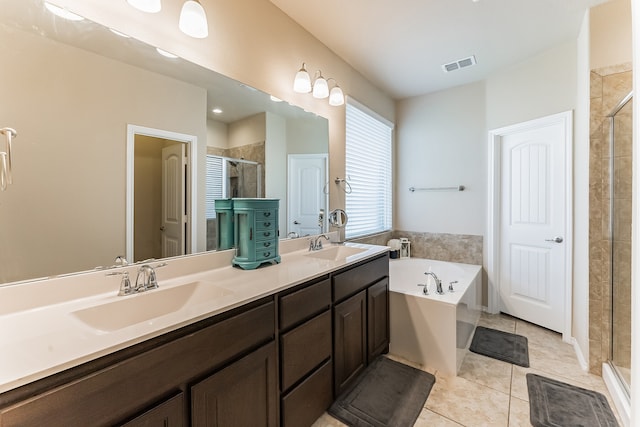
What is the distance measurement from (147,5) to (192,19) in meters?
0.19

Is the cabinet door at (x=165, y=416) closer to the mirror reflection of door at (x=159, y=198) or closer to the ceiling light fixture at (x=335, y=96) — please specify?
the mirror reflection of door at (x=159, y=198)

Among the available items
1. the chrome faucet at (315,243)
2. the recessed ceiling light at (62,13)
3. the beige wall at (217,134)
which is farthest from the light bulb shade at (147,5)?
the chrome faucet at (315,243)

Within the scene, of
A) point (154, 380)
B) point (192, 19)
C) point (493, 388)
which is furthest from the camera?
point (493, 388)

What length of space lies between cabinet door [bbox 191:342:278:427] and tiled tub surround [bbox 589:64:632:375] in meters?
2.33

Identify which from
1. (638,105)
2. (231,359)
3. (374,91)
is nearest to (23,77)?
(231,359)

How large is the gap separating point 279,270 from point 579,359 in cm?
250

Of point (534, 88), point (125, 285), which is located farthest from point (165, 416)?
point (534, 88)

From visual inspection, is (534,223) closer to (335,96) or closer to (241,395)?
(335,96)

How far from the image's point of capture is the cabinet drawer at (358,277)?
1.68 metres

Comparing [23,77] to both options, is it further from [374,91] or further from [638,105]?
[374,91]

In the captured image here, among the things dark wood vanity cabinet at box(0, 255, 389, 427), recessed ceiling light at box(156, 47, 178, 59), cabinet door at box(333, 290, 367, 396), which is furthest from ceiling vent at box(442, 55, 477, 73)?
recessed ceiling light at box(156, 47, 178, 59)

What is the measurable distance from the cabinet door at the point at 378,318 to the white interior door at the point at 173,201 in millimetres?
1296

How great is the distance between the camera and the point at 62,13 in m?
1.11

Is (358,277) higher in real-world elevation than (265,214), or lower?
lower
